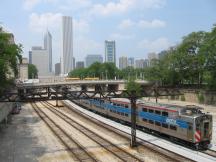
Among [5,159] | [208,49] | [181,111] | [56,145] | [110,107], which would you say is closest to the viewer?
[5,159]

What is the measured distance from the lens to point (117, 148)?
31781 millimetres

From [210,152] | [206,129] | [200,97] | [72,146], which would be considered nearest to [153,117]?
[206,129]

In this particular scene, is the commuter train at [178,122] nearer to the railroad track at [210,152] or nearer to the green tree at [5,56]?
the railroad track at [210,152]

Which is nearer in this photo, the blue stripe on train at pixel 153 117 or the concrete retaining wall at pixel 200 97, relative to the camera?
the blue stripe on train at pixel 153 117

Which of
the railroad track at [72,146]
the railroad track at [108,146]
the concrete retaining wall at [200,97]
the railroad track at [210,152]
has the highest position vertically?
the concrete retaining wall at [200,97]

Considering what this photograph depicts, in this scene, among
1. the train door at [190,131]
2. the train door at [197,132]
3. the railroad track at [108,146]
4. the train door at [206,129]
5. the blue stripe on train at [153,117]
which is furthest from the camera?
the blue stripe on train at [153,117]

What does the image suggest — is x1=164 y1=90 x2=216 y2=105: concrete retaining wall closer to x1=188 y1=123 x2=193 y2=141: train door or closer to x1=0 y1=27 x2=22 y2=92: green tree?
x1=0 y1=27 x2=22 y2=92: green tree

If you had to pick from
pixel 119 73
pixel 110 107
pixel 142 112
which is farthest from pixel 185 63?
pixel 119 73

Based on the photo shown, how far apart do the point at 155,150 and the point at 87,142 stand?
808cm

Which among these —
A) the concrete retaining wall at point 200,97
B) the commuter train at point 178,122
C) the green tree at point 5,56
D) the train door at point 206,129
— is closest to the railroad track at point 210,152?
the commuter train at point 178,122

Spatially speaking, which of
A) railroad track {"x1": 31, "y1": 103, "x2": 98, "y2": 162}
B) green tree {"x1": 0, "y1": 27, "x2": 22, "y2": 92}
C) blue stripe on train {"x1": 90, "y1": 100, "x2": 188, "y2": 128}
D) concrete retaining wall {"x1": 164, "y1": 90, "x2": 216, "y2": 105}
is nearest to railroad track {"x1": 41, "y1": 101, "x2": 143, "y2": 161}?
railroad track {"x1": 31, "y1": 103, "x2": 98, "y2": 162}

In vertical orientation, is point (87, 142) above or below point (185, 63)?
below

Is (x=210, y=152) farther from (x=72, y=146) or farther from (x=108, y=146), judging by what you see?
(x=72, y=146)

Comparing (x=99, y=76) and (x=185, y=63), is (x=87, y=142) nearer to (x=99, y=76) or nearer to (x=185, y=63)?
(x=185, y=63)
